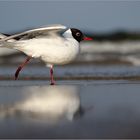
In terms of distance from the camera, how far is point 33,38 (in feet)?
29.4

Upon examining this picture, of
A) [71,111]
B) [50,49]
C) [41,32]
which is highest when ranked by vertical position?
[71,111]

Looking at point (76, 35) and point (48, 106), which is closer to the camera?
point (48, 106)

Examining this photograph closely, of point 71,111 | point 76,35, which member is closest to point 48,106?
point 71,111

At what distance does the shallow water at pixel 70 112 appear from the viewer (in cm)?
441

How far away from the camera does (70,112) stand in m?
5.46

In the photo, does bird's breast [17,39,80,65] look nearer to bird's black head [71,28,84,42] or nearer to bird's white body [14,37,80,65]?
bird's white body [14,37,80,65]

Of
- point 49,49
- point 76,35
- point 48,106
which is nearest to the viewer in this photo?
point 48,106

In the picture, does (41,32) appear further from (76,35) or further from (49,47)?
(76,35)

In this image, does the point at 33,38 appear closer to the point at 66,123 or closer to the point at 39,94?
the point at 39,94

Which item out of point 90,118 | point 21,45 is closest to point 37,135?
point 90,118

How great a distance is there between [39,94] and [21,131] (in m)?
2.62

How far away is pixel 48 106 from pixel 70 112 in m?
0.51

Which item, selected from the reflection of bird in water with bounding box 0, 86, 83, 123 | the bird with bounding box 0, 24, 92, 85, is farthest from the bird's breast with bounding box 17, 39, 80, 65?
the reflection of bird in water with bounding box 0, 86, 83, 123

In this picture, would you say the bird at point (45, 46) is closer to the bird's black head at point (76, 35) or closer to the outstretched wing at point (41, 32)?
the outstretched wing at point (41, 32)
